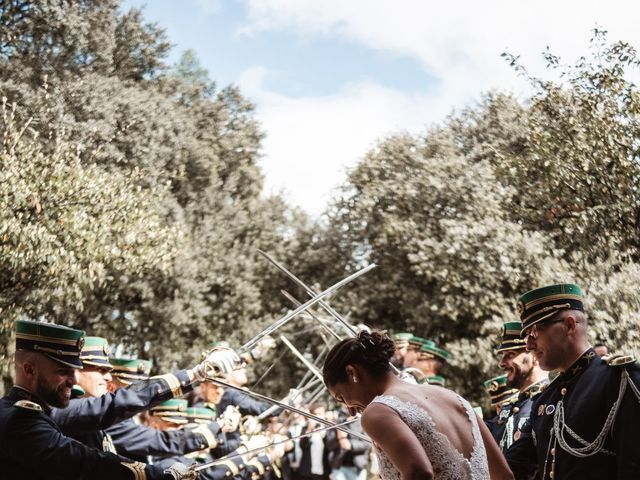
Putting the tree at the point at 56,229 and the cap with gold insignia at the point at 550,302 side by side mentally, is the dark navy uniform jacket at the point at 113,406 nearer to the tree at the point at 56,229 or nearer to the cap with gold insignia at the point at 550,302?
the cap with gold insignia at the point at 550,302

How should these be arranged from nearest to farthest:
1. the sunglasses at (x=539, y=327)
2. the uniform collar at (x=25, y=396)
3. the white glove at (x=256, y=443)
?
the uniform collar at (x=25, y=396) < the sunglasses at (x=539, y=327) < the white glove at (x=256, y=443)

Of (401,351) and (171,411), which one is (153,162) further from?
(171,411)

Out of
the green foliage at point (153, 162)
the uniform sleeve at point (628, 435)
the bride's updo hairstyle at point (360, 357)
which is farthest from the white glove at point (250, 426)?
the green foliage at point (153, 162)

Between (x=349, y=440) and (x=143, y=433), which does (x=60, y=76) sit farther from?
(x=143, y=433)

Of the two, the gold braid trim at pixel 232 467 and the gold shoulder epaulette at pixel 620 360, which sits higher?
the gold shoulder epaulette at pixel 620 360

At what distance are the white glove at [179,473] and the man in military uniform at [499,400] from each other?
2114mm

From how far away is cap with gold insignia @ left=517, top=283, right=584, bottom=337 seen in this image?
4.49m

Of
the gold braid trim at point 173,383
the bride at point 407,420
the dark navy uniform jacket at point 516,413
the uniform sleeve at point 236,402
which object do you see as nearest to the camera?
the bride at point 407,420

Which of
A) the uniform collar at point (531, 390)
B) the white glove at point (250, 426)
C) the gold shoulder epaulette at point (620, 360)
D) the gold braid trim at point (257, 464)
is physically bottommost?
the gold braid trim at point (257, 464)

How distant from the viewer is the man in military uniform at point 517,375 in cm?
578

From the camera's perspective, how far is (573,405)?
13.9ft

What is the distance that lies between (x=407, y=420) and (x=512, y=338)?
10.0ft

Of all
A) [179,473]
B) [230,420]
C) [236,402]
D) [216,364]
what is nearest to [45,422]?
[179,473]

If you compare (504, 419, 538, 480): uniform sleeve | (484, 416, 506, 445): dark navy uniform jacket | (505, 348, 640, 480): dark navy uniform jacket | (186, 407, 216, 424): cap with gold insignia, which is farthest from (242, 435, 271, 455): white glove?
(505, 348, 640, 480): dark navy uniform jacket
